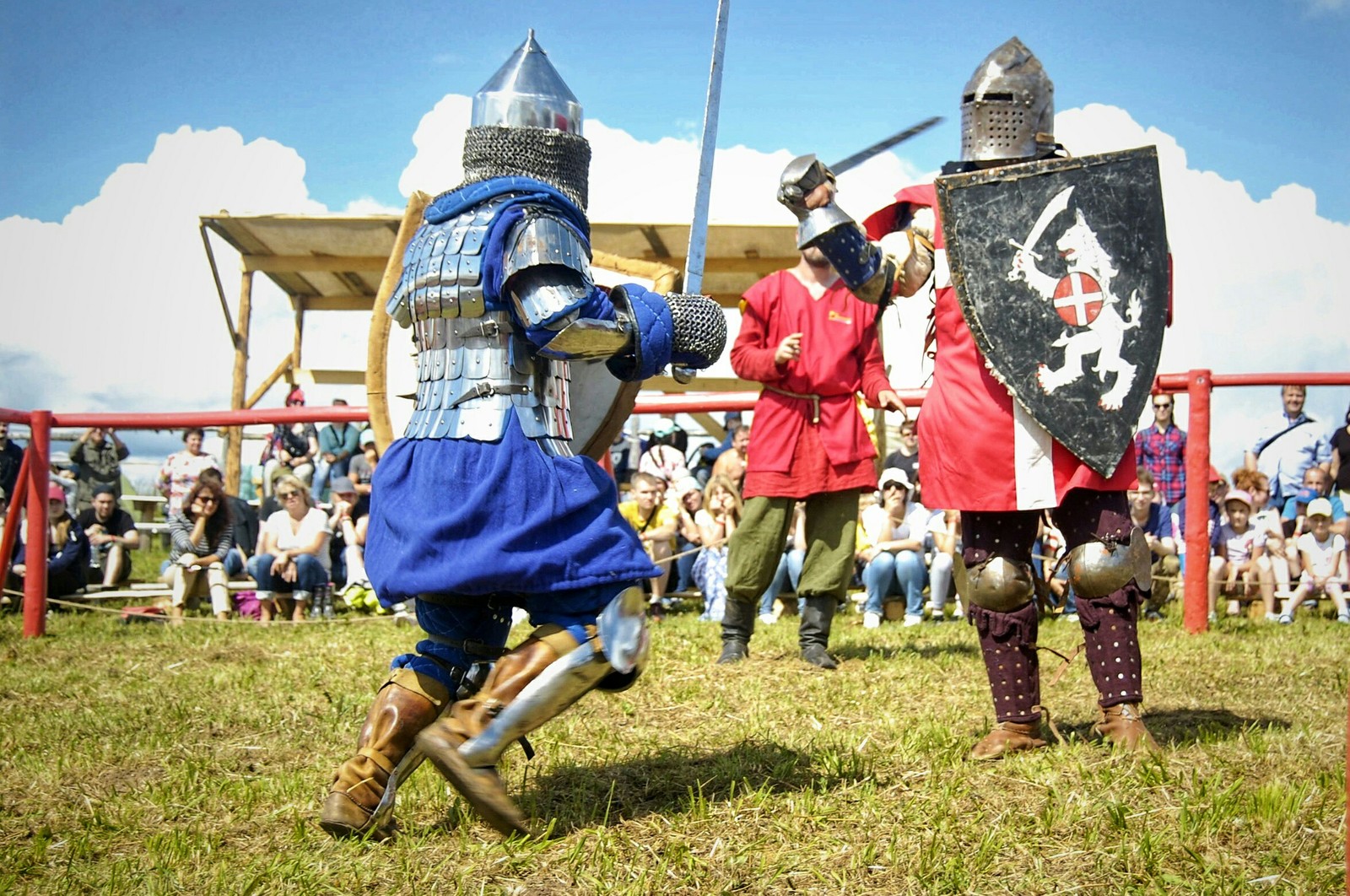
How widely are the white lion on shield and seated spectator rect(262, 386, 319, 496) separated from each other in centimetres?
675

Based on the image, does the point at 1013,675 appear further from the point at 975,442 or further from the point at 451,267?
the point at 451,267

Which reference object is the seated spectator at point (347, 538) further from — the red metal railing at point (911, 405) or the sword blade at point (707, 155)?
the sword blade at point (707, 155)

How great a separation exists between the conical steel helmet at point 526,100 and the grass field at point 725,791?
1507mm

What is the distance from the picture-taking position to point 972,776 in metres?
2.93

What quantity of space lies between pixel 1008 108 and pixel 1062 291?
499mm

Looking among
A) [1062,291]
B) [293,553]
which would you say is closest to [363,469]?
[293,553]

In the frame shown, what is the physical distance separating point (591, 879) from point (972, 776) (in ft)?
3.43

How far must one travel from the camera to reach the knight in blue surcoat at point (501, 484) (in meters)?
2.48

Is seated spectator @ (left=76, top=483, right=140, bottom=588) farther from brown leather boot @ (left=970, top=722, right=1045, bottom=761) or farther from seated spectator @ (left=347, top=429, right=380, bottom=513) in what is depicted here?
brown leather boot @ (left=970, top=722, right=1045, bottom=761)

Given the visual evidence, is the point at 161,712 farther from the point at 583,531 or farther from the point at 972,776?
the point at 972,776

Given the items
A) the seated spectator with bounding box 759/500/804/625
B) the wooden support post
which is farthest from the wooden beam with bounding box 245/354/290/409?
the seated spectator with bounding box 759/500/804/625

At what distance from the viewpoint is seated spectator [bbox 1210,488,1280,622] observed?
6.79 metres

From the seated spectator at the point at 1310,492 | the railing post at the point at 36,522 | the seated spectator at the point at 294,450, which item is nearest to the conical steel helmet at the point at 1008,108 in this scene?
the railing post at the point at 36,522

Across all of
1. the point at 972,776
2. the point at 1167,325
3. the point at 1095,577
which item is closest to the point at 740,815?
the point at 972,776
